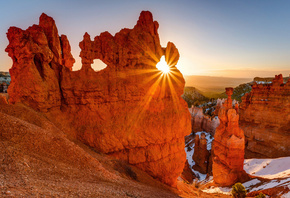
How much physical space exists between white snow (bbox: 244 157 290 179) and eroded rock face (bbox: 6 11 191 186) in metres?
16.7

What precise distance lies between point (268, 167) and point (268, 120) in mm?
12531

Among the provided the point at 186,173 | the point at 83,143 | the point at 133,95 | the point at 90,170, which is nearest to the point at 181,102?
A: the point at 133,95

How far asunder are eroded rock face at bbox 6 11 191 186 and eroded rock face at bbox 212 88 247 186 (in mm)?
12883

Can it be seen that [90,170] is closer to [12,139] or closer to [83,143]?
[12,139]

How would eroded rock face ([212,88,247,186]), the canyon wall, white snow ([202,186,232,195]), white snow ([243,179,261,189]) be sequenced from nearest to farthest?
white snow ([243,179,261,189]), white snow ([202,186,232,195]), eroded rock face ([212,88,247,186]), the canyon wall

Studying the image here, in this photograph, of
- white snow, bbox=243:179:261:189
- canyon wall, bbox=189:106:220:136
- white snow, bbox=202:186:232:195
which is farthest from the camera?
canyon wall, bbox=189:106:220:136

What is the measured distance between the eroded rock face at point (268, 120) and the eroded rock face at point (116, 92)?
2712 centimetres

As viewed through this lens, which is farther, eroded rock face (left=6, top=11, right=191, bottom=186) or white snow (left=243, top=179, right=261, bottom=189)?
white snow (left=243, top=179, right=261, bottom=189)

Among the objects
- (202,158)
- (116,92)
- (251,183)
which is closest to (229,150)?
(251,183)

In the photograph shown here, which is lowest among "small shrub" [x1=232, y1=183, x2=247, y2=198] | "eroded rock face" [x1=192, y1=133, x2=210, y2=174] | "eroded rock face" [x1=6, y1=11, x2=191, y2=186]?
"eroded rock face" [x1=192, y1=133, x2=210, y2=174]

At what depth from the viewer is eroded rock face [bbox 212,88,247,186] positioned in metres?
22.3

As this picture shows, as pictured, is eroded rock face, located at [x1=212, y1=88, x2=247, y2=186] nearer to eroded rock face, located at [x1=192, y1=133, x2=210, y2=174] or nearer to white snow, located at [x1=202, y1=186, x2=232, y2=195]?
white snow, located at [x1=202, y1=186, x2=232, y2=195]

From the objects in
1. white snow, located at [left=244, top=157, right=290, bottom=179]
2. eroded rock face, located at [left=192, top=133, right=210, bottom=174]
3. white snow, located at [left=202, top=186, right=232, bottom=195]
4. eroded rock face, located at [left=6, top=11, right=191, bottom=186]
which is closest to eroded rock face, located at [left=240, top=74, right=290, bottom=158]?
white snow, located at [left=244, top=157, right=290, bottom=179]

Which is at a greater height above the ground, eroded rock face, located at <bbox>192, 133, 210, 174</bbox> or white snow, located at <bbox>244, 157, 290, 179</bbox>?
white snow, located at <bbox>244, 157, 290, 179</bbox>
